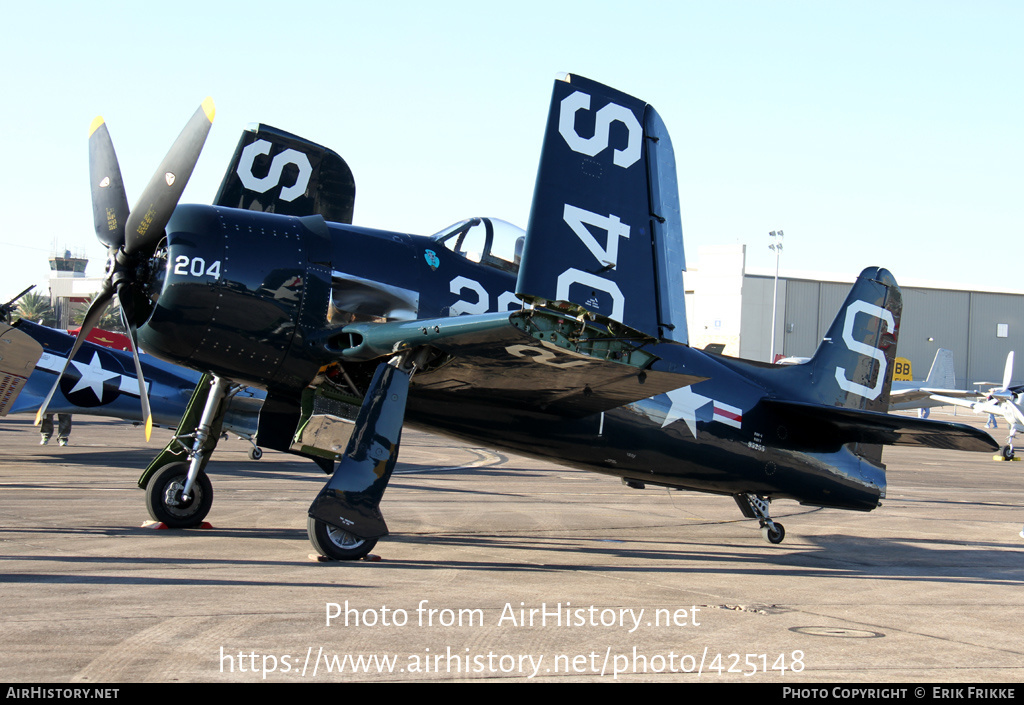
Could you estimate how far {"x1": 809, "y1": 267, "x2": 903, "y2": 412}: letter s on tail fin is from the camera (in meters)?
11.6

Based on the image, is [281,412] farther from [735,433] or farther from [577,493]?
[577,493]

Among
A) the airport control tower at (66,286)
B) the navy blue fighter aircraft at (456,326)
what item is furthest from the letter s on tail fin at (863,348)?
Answer: the airport control tower at (66,286)

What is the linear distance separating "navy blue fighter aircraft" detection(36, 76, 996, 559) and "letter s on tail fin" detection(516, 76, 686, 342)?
15 millimetres

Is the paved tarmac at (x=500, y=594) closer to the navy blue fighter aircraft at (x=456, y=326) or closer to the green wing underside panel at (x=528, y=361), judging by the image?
the navy blue fighter aircraft at (x=456, y=326)

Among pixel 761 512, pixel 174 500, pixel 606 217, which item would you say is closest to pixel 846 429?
pixel 761 512

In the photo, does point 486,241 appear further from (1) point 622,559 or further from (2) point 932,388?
(2) point 932,388

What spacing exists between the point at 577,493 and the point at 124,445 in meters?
13.7

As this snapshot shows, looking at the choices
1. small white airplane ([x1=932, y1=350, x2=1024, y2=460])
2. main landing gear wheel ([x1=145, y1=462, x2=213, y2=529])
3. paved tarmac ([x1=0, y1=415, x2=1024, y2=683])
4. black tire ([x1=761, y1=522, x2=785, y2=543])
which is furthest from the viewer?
small white airplane ([x1=932, y1=350, x2=1024, y2=460])

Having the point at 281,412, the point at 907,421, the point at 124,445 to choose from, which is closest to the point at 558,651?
the point at 281,412

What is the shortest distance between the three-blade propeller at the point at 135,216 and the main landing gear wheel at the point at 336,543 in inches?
67.5

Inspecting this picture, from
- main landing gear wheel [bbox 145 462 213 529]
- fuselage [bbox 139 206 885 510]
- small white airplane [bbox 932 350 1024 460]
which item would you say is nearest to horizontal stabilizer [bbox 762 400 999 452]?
fuselage [bbox 139 206 885 510]

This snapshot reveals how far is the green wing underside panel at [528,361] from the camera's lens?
7.49 m

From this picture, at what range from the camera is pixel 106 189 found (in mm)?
8945

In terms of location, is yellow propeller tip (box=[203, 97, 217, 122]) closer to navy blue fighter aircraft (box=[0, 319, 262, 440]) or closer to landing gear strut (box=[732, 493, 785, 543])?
landing gear strut (box=[732, 493, 785, 543])
